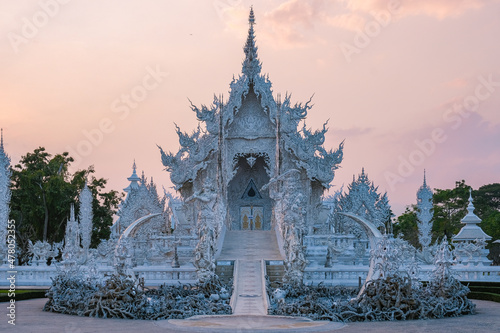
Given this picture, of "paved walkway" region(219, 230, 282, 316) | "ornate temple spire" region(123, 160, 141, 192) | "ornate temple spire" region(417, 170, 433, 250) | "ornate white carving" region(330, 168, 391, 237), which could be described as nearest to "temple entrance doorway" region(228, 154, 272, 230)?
"ornate white carving" region(330, 168, 391, 237)

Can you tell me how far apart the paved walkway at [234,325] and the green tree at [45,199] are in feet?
85.4

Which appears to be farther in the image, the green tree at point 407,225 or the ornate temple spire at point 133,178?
the green tree at point 407,225

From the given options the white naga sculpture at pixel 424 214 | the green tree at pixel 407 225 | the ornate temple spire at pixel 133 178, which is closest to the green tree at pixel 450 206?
the green tree at pixel 407 225

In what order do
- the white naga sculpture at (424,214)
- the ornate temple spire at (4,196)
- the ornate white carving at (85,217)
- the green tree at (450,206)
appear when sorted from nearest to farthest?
the ornate temple spire at (4,196) < the white naga sculpture at (424,214) < the ornate white carving at (85,217) < the green tree at (450,206)

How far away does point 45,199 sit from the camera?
40781mm

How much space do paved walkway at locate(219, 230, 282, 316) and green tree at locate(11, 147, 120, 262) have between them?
52.6ft

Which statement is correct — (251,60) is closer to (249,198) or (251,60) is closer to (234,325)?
(249,198)

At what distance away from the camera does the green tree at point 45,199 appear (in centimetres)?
4050

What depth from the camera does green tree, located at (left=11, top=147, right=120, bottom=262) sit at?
40.5 m

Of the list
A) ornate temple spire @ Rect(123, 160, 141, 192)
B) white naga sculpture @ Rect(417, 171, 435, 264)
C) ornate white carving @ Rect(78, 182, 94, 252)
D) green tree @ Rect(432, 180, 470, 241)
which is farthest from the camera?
green tree @ Rect(432, 180, 470, 241)

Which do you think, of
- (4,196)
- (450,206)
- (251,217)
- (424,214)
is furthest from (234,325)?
(450,206)

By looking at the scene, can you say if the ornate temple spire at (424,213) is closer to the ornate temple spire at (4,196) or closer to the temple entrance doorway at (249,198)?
the temple entrance doorway at (249,198)

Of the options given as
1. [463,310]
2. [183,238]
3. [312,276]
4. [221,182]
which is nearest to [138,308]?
[463,310]

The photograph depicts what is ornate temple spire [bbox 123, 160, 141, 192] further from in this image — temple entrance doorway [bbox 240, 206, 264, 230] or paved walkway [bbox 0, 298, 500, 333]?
paved walkway [bbox 0, 298, 500, 333]
